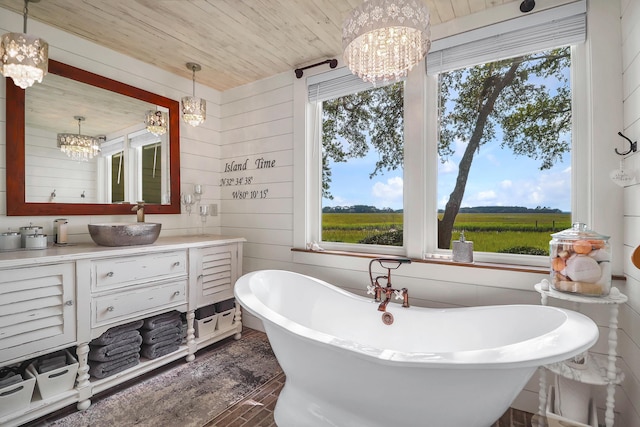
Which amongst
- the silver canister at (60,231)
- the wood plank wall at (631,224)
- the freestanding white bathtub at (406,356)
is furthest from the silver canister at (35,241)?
the wood plank wall at (631,224)

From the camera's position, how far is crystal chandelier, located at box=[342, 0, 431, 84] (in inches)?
46.2

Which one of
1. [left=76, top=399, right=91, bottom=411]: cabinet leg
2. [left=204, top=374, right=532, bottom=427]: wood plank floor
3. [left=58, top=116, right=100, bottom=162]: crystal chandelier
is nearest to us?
[left=204, top=374, right=532, bottom=427]: wood plank floor

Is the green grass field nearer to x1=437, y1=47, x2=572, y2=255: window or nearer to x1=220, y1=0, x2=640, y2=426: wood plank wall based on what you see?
x1=437, y1=47, x2=572, y2=255: window

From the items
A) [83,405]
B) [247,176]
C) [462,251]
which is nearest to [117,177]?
[247,176]

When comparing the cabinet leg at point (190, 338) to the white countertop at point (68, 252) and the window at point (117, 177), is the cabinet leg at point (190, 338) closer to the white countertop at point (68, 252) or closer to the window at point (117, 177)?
the white countertop at point (68, 252)

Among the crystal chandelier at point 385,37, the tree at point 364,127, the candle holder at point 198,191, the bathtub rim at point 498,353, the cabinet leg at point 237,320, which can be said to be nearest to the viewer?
the bathtub rim at point 498,353

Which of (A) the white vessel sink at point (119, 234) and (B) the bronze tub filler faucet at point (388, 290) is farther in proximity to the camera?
(A) the white vessel sink at point (119, 234)

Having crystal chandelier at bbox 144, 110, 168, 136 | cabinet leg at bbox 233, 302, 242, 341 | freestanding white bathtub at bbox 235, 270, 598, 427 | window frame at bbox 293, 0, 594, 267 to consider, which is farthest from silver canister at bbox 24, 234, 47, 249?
window frame at bbox 293, 0, 594, 267

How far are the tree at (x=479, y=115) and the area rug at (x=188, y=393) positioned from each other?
1.69 meters

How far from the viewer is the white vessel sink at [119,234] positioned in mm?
1947

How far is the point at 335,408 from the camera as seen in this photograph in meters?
1.39

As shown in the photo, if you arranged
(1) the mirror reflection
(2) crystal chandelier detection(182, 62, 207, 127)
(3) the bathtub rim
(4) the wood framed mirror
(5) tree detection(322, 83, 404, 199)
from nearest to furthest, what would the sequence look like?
(3) the bathtub rim, (4) the wood framed mirror, (1) the mirror reflection, (5) tree detection(322, 83, 404, 199), (2) crystal chandelier detection(182, 62, 207, 127)

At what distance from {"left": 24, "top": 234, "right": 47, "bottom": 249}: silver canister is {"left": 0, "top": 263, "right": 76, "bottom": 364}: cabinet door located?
1.24ft

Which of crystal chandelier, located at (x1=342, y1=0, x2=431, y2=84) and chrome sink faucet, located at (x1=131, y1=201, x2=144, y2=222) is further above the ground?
crystal chandelier, located at (x1=342, y1=0, x2=431, y2=84)
